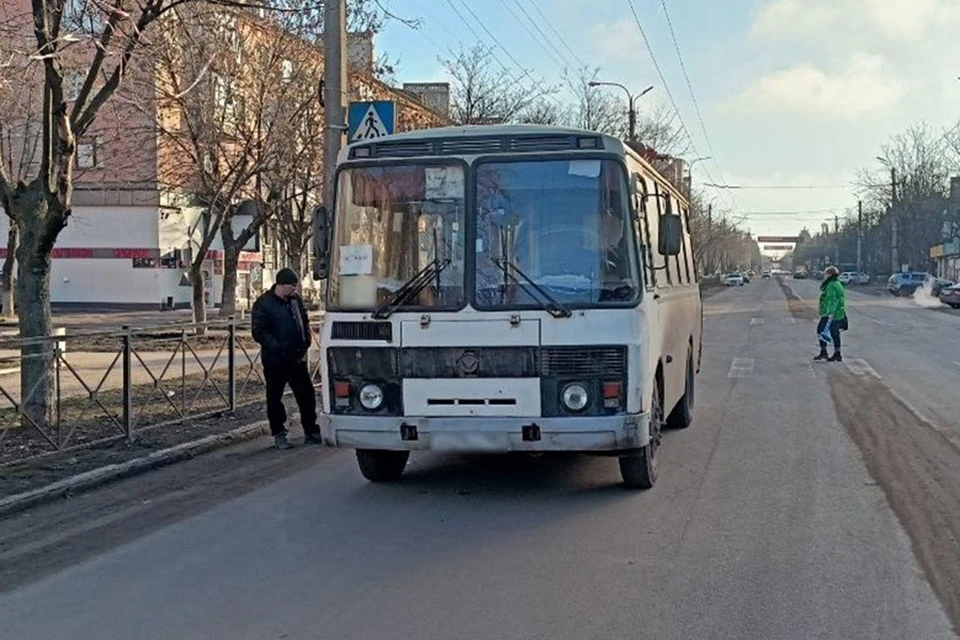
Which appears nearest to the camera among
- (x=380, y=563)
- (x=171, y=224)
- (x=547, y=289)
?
(x=380, y=563)

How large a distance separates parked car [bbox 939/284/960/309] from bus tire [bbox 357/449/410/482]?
142 ft

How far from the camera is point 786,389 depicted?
1611 centimetres

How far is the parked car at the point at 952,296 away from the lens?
4712 cm

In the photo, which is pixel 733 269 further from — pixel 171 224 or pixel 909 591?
pixel 909 591

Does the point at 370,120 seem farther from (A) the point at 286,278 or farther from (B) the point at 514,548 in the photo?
(B) the point at 514,548

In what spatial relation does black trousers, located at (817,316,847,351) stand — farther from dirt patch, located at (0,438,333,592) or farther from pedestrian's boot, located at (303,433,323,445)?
dirt patch, located at (0,438,333,592)

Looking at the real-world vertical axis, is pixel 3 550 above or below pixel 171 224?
below

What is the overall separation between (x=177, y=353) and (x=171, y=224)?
35993 mm

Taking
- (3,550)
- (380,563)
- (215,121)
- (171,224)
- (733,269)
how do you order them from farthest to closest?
(733,269) → (171,224) → (215,121) → (3,550) → (380,563)

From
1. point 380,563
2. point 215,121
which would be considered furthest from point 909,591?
point 215,121

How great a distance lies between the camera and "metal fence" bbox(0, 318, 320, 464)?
33.1 feet

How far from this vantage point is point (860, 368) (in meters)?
19.3

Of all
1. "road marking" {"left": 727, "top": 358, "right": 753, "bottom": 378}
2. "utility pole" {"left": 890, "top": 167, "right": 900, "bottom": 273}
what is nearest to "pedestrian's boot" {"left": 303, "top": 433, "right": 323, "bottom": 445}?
"road marking" {"left": 727, "top": 358, "right": 753, "bottom": 378}

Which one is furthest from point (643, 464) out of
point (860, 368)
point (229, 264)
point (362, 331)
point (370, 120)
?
point (229, 264)
